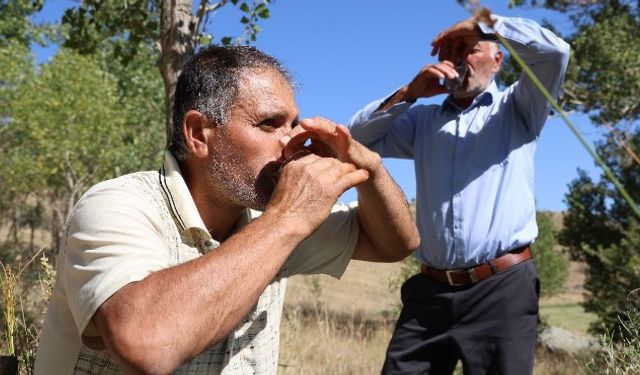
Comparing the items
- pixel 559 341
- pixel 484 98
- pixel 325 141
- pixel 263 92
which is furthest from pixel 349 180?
pixel 559 341

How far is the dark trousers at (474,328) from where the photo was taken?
10.8ft

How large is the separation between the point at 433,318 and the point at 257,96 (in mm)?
1745

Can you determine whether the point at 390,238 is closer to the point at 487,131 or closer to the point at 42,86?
the point at 487,131

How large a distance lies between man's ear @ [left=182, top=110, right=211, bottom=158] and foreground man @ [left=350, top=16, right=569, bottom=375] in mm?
1634

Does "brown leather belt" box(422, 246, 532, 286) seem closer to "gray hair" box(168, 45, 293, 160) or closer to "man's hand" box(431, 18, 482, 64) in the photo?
"man's hand" box(431, 18, 482, 64)

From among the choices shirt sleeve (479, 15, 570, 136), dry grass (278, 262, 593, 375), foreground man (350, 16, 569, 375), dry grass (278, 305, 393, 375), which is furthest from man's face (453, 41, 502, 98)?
dry grass (278, 305, 393, 375)

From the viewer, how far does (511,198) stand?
3.36 m

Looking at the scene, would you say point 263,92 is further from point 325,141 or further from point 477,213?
point 477,213

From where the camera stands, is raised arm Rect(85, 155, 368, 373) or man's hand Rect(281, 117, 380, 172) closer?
raised arm Rect(85, 155, 368, 373)

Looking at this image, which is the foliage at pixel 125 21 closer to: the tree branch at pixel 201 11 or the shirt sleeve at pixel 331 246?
the tree branch at pixel 201 11

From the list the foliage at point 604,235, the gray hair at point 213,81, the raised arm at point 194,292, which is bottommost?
the foliage at point 604,235

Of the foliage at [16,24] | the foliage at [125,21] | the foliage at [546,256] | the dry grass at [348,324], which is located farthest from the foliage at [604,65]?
the foliage at [16,24]

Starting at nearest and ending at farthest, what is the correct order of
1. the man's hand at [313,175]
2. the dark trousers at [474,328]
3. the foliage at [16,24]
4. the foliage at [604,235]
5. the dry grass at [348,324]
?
the man's hand at [313,175] → the dark trousers at [474,328] → the dry grass at [348,324] → the foliage at [604,235] → the foliage at [16,24]

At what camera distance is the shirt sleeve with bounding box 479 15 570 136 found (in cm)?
337
